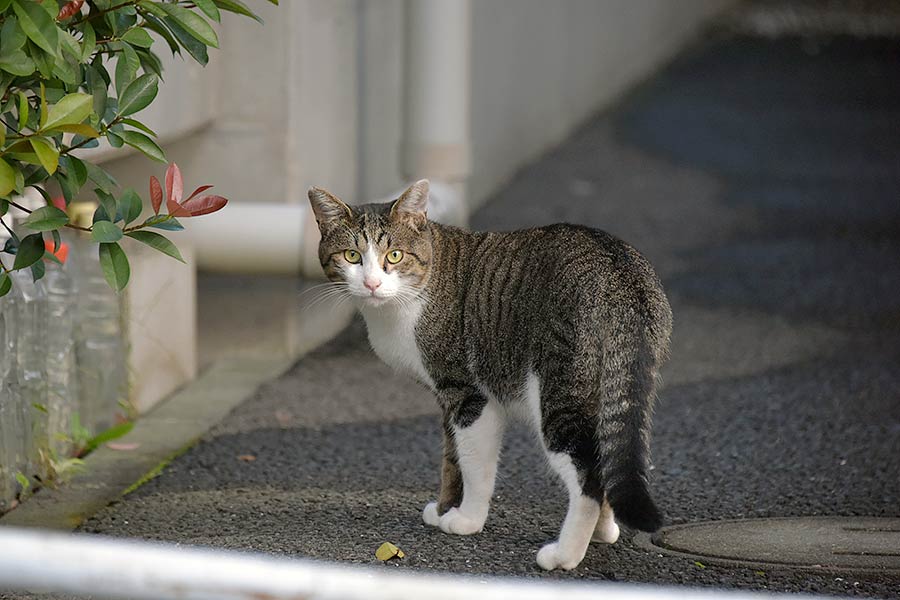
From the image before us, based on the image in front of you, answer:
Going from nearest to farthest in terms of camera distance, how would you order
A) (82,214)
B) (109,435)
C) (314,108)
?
(109,435), (82,214), (314,108)

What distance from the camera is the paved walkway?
3922mm

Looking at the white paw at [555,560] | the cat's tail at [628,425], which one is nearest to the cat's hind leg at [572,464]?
the white paw at [555,560]

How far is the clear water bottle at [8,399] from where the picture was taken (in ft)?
13.5

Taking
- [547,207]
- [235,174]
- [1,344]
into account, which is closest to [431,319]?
[1,344]

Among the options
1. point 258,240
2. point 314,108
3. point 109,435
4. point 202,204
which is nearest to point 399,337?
point 202,204

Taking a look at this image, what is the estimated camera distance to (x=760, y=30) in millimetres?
17578

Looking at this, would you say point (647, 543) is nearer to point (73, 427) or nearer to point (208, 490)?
point (208, 490)

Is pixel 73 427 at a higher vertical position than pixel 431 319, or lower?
lower

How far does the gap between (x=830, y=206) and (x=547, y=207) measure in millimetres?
2278

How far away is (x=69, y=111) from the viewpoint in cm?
261

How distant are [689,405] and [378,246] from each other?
2.20 meters

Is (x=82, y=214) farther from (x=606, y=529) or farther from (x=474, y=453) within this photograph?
(x=606, y=529)

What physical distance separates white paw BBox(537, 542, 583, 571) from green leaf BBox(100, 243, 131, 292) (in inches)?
55.6

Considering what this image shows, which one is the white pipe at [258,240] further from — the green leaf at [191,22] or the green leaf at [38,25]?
the green leaf at [38,25]
